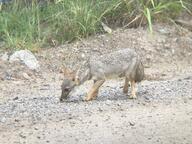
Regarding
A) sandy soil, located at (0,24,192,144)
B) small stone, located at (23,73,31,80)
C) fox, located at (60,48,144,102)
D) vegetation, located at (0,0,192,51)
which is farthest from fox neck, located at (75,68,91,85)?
vegetation, located at (0,0,192,51)

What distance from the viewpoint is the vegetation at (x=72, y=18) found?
1105 cm

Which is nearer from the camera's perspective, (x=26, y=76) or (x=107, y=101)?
(x=107, y=101)

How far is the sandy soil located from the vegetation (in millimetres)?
214

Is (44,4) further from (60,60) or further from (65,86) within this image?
(65,86)

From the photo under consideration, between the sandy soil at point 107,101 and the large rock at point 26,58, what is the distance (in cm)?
10

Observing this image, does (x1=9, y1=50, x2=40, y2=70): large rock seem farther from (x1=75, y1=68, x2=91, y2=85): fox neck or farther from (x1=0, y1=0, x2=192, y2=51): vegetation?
(x1=75, y1=68, x2=91, y2=85): fox neck

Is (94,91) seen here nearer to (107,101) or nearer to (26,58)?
(107,101)

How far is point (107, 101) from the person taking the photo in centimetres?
820

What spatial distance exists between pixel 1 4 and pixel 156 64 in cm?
296

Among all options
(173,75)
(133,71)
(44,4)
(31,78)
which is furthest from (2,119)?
(44,4)

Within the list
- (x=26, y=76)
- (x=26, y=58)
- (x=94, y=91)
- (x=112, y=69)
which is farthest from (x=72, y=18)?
(x=94, y=91)

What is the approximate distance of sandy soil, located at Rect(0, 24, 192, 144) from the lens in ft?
23.5

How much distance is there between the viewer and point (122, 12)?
1148 centimetres

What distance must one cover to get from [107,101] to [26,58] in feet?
8.81
